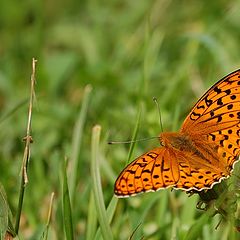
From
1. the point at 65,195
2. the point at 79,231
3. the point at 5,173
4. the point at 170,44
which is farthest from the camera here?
the point at 170,44

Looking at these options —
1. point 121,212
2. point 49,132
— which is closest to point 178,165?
point 121,212

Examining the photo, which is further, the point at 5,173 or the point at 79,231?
the point at 5,173

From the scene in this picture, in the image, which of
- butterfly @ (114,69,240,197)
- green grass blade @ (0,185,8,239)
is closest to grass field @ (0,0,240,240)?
green grass blade @ (0,185,8,239)

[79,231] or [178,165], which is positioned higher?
[178,165]

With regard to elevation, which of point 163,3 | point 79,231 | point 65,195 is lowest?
→ point 79,231

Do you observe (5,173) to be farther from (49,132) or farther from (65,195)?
(65,195)
